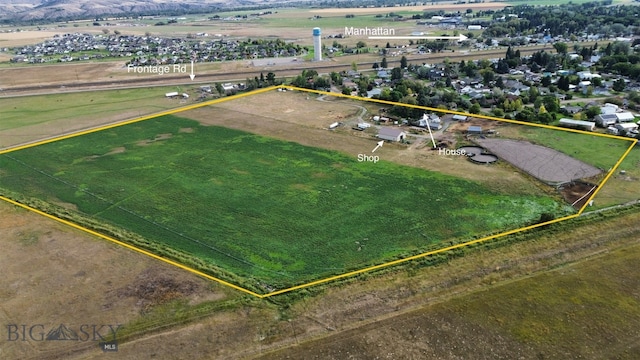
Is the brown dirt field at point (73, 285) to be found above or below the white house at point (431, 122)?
below

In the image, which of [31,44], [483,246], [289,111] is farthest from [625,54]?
[31,44]

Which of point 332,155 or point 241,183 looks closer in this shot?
point 241,183

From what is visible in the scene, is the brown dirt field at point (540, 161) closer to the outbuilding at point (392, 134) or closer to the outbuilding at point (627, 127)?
the outbuilding at point (392, 134)

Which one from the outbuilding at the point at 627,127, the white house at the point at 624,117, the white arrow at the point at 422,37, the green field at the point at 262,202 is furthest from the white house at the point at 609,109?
the white arrow at the point at 422,37

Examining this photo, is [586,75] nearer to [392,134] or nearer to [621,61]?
[621,61]

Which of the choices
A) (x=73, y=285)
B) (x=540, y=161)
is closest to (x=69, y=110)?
(x=73, y=285)

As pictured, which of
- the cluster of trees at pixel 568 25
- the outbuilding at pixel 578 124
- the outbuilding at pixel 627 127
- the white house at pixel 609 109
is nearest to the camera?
the outbuilding at pixel 627 127

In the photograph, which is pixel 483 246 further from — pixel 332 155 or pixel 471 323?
pixel 332 155
